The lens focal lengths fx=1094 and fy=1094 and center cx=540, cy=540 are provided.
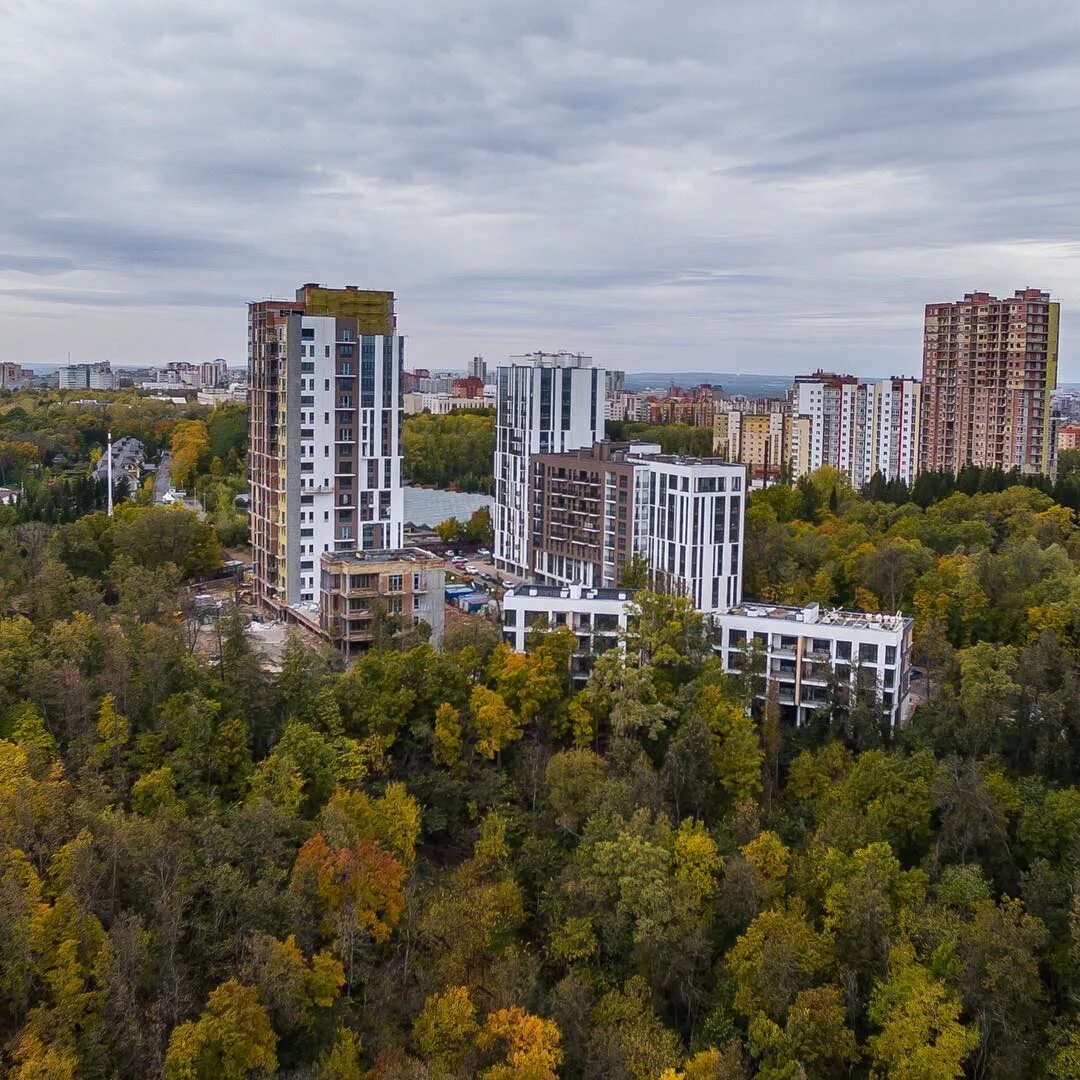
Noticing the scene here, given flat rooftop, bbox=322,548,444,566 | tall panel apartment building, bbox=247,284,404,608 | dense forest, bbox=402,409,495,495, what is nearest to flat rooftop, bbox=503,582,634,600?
flat rooftop, bbox=322,548,444,566

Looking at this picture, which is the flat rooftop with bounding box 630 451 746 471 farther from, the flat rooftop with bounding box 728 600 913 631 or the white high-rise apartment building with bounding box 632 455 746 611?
the flat rooftop with bounding box 728 600 913 631

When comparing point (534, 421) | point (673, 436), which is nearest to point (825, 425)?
point (673, 436)

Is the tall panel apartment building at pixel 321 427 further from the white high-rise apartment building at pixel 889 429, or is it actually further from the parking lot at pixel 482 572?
the white high-rise apartment building at pixel 889 429

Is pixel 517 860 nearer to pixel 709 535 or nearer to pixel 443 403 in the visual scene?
pixel 709 535

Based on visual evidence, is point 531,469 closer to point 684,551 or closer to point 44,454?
point 684,551

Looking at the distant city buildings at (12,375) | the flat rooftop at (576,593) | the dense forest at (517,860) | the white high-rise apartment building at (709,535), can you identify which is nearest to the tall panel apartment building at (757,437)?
the white high-rise apartment building at (709,535)

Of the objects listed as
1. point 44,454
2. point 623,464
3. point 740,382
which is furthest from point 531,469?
point 740,382
